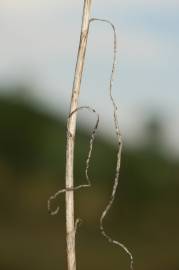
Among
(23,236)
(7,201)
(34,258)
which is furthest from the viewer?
Answer: (7,201)

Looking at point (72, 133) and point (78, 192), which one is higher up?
point (78, 192)

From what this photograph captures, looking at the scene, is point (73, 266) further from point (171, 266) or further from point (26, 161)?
point (26, 161)

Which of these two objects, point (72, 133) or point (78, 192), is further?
point (78, 192)

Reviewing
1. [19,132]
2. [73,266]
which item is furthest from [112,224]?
[73,266]

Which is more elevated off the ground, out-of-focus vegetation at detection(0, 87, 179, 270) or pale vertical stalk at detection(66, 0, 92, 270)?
out-of-focus vegetation at detection(0, 87, 179, 270)

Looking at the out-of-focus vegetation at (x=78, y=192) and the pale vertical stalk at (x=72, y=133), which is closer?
the pale vertical stalk at (x=72, y=133)

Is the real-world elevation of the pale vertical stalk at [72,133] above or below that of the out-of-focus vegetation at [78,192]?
below

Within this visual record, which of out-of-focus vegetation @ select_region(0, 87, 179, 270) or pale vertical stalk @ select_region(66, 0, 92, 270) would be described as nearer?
pale vertical stalk @ select_region(66, 0, 92, 270)

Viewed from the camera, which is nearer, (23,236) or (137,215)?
(23,236)
